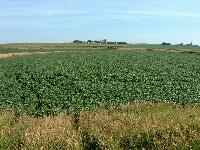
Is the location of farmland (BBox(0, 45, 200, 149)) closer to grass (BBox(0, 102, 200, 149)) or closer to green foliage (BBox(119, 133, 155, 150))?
grass (BBox(0, 102, 200, 149))

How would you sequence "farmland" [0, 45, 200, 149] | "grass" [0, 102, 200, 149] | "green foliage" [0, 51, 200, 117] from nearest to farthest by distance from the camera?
1. "grass" [0, 102, 200, 149]
2. "farmland" [0, 45, 200, 149]
3. "green foliage" [0, 51, 200, 117]

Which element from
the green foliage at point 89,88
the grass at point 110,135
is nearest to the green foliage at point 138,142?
the grass at point 110,135

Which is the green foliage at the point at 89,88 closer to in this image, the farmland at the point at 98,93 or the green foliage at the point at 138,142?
the farmland at the point at 98,93

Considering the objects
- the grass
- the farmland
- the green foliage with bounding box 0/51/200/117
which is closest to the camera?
the grass

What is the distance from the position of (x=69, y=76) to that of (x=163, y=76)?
8167mm

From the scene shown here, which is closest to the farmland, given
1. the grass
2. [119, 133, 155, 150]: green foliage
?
the grass

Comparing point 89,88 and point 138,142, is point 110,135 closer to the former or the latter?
point 138,142

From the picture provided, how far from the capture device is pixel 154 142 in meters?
12.8

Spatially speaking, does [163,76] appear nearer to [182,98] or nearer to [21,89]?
[182,98]

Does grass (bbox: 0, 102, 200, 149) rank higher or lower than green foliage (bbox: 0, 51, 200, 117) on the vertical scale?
higher

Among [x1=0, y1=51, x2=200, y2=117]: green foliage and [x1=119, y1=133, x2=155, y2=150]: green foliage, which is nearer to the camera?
[x1=119, y1=133, x2=155, y2=150]: green foliage

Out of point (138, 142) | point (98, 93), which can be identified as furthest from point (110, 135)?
point (98, 93)

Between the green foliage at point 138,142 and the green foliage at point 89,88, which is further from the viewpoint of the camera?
the green foliage at point 89,88

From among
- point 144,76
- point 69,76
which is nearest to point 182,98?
point 144,76
